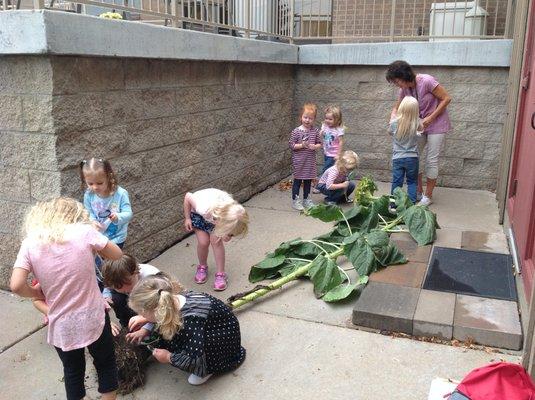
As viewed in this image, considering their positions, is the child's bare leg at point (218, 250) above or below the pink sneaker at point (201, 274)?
above

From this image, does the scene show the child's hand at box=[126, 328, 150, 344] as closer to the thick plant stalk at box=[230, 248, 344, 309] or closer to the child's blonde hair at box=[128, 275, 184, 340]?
the child's blonde hair at box=[128, 275, 184, 340]

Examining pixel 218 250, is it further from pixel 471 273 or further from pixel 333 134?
pixel 333 134

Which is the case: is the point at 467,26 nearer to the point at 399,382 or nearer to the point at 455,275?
the point at 455,275

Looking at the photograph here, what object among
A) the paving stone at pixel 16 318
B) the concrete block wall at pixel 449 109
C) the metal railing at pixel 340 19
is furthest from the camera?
the concrete block wall at pixel 449 109

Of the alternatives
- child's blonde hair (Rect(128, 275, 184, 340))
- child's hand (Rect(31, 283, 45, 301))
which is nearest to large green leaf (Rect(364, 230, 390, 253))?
child's blonde hair (Rect(128, 275, 184, 340))

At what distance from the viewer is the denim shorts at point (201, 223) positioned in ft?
12.9

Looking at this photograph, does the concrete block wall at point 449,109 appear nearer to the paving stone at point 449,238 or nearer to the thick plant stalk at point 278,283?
the paving stone at point 449,238

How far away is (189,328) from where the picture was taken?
269 cm

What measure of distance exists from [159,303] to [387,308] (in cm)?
155

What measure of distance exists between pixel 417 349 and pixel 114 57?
2.75 meters

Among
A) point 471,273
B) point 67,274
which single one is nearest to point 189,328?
point 67,274

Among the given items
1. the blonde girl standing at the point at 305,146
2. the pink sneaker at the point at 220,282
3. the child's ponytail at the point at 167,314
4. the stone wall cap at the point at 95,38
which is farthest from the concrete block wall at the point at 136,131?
the child's ponytail at the point at 167,314

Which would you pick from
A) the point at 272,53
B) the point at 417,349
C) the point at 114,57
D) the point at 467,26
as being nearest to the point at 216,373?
the point at 417,349

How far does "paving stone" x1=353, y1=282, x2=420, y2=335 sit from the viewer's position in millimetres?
3260
